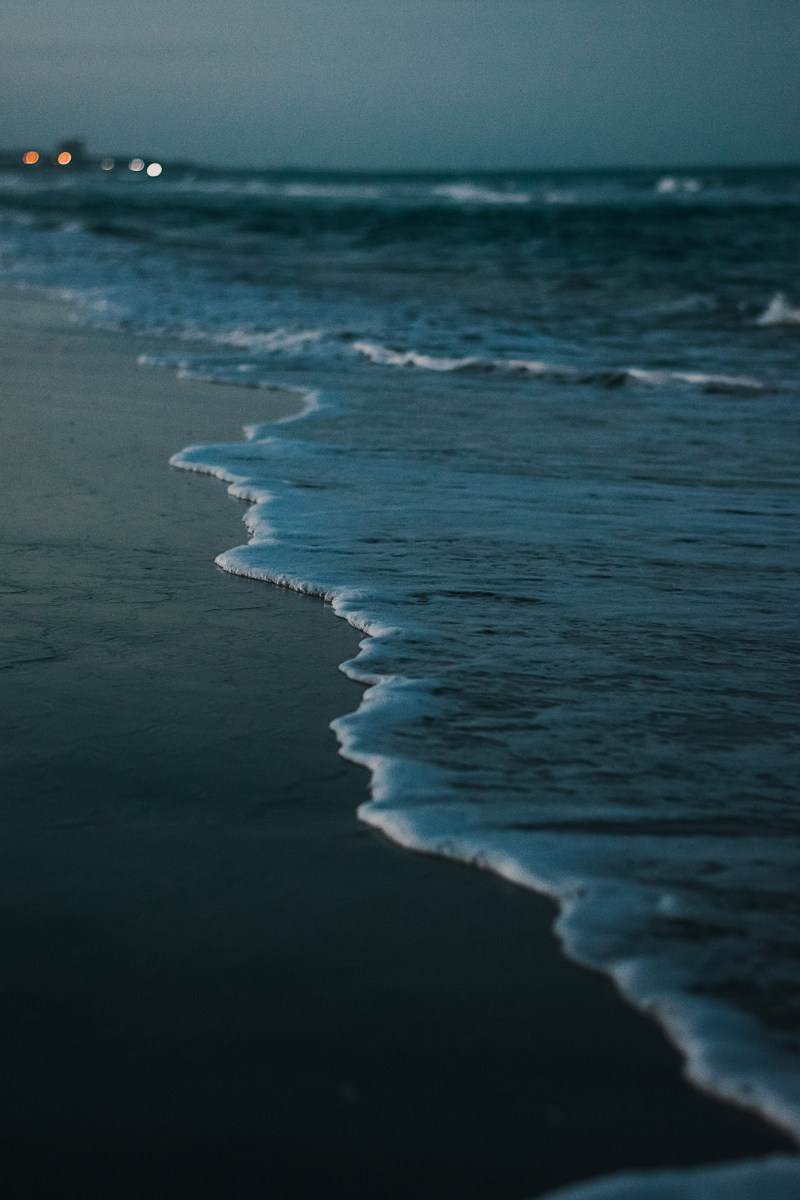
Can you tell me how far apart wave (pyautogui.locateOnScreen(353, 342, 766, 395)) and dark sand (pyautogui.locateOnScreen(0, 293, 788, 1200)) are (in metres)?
5.23

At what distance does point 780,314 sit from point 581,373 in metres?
4.14

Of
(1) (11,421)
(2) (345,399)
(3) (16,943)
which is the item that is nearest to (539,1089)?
(3) (16,943)

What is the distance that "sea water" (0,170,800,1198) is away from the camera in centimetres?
189

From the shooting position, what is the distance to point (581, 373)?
792cm

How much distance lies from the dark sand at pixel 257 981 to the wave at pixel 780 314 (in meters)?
9.06

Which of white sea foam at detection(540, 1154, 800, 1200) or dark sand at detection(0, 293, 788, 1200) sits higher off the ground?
dark sand at detection(0, 293, 788, 1200)

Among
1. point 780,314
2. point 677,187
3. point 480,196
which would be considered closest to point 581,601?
point 780,314

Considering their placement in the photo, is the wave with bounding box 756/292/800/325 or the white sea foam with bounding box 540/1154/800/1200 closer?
the white sea foam with bounding box 540/1154/800/1200

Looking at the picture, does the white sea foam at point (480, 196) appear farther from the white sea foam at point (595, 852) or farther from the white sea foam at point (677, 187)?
the white sea foam at point (595, 852)

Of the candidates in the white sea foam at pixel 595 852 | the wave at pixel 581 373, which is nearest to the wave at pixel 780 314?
the wave at pixel 581 373

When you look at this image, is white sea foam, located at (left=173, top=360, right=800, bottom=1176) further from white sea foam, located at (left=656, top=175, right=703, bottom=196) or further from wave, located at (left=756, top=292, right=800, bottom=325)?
white sea foam, located at (left=656, top=175, right=703, bottom=196)

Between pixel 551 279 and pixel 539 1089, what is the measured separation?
13.9 meters

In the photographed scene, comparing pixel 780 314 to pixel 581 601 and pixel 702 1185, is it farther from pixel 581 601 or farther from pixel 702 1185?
pixel 702 1185

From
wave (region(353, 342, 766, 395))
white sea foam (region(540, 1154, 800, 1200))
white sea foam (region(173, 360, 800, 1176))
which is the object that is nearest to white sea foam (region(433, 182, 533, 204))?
wave (region(353, 342, 766, 395))
